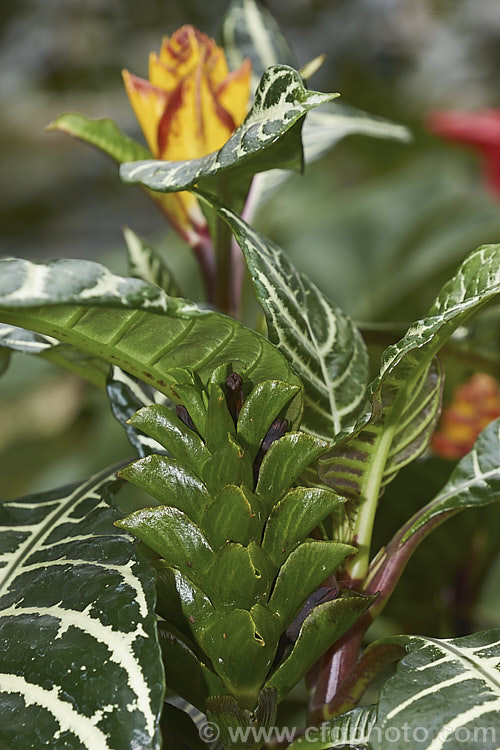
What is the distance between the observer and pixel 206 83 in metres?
0.33

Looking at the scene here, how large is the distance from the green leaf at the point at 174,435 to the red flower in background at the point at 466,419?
0.28 metres

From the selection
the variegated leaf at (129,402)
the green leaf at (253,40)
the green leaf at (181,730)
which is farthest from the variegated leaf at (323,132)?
the green leaf at (181,730)

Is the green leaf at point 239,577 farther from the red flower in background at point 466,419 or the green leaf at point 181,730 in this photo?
the red flower in background at point 466,419

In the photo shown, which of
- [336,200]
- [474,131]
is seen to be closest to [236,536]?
[474,131]

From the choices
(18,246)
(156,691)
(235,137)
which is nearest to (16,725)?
(156,691)

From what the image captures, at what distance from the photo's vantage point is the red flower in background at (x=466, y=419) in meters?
0.49

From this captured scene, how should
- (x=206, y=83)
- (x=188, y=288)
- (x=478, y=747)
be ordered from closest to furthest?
(x=478, y=747) < (x=206, y=83) < (x=188, y=288)

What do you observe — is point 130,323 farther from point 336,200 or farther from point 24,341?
point 336,200

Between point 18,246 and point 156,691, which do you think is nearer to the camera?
point 156,691

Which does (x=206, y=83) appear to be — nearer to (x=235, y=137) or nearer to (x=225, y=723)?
(x=235, y=137)

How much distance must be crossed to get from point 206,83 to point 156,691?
26 centimetres

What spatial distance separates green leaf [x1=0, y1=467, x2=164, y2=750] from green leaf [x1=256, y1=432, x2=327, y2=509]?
0.15 feet

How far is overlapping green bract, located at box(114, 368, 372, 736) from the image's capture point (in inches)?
9.2
